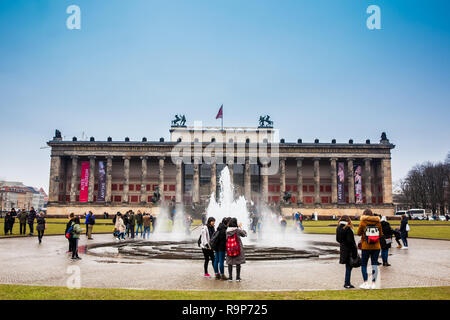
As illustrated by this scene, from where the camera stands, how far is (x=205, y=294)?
9.59 metres

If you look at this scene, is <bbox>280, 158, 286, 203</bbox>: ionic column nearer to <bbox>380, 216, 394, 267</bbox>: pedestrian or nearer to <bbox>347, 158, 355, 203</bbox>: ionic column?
<bbox>347, 158, 355, 203</bbox>: ionic column

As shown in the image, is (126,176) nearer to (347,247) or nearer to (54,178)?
(54,178)

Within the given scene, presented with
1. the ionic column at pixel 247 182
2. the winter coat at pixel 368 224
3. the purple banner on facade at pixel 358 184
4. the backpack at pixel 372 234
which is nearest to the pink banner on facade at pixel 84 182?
the ionic column at pixel 247 182

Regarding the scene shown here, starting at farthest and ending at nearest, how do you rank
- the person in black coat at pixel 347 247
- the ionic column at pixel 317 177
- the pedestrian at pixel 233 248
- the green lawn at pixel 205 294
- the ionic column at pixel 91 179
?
the ionic column at pixel 317 177
the ionic column at pixel 91 179
the pedestrian at pixel 233 248
the person in black coat at pixel 347 247
the green lawn at pixel 205 294

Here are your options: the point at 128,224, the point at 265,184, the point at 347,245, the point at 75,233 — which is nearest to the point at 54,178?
the point at 265,184

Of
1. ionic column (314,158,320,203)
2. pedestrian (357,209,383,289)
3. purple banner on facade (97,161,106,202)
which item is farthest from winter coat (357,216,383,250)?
purple banner on facade (97,161,106,202)

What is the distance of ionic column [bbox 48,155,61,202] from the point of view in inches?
3246

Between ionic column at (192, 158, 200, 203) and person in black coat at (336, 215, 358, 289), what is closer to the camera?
person in black coat at (336, 215, 358, 289)

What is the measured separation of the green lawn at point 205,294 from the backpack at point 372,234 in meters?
1.29

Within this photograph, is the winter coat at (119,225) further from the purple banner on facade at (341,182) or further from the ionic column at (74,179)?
the purple banner on facade at (341,182)

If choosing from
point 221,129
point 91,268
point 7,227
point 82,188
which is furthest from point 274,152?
point 91,268

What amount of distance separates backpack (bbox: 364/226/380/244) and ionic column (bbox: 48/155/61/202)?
8169 cm

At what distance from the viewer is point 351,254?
1091cm

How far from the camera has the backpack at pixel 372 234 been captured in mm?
10648
